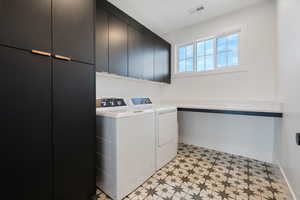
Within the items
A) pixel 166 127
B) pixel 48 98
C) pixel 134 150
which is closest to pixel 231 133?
pixel 166 127

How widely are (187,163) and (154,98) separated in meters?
1.58

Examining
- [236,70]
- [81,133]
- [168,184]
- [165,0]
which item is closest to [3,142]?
[81,133]

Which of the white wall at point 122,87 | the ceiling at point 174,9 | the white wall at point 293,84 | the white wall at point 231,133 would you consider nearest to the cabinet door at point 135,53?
the white wall at point 122,87

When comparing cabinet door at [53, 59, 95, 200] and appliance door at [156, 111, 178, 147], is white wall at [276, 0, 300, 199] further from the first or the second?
cabinet door at [53, 59, 95, 200]

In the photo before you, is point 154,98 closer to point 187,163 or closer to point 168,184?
point 187,163

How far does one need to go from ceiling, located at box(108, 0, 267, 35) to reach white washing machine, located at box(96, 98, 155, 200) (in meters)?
1.76

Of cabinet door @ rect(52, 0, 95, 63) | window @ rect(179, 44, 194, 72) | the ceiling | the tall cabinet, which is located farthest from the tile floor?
the ceiling

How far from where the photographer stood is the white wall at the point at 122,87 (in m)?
2.03

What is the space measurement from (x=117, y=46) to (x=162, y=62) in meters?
1.24

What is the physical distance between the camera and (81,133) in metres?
1.20

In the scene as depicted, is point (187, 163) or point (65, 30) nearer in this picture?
point (65, 30)

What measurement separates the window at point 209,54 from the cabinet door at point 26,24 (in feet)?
8.36

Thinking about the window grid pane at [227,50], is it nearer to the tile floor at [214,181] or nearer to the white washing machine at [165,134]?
the white washing machine at [165,134]

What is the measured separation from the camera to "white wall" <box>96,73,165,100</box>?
6.67 feet
